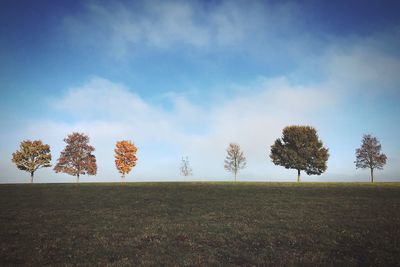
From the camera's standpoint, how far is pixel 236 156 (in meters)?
99.8

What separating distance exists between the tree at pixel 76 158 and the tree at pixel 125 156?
24.1 ft

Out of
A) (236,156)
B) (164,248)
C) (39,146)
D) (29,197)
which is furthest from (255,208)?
(39,146)

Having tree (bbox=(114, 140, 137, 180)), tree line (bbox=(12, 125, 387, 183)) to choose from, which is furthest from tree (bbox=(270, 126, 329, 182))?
tree (bbox=(114, 140, 137, 180))

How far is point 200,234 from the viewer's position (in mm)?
19531

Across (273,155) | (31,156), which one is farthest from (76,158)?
(273,155)

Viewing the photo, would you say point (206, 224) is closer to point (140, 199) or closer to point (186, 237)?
point (186, 237)

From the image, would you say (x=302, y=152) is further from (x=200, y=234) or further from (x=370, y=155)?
(x=200, y=234)

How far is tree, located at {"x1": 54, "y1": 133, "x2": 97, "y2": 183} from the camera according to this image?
86.6 metres

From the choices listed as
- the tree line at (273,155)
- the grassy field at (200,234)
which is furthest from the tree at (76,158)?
the grassy field at (200,234)

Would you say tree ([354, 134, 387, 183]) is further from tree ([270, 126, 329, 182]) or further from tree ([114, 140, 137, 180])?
tree ([114, 140, 137, 180])

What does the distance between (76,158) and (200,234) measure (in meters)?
78.0

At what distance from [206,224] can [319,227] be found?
27.6 ft

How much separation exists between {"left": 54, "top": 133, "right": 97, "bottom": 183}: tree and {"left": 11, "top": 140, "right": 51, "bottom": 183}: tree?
4197 mm

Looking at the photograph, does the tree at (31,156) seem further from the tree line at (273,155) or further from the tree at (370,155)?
the tree at (370,155)
